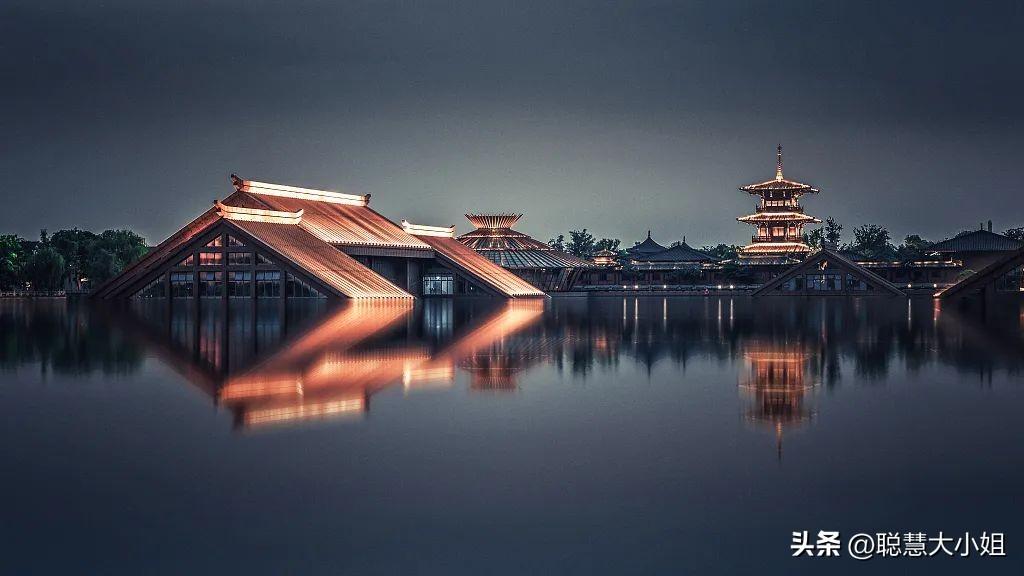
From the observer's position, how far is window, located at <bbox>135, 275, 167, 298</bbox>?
6406cm

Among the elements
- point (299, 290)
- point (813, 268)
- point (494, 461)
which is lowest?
point (494, 461)

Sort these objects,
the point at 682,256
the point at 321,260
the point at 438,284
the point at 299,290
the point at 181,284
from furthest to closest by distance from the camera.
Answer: the point at 682,256 < the point at 438,284 < the point at 181,284 < the point at 321,260 < the point at 299,290

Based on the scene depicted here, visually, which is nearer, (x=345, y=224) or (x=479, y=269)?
(x=345, y=224)

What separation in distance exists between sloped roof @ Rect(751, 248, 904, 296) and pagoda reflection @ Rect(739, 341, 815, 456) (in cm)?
5961

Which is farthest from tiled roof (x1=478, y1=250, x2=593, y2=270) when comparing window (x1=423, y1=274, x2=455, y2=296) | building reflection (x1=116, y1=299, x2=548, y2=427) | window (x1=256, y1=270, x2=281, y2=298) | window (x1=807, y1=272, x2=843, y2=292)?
building reflection (x1=116, y1=299, x2=548, y2=427)

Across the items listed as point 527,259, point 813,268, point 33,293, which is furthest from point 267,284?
point 813,268

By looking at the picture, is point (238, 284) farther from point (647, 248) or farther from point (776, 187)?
point (647, 248)

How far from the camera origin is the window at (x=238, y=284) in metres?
62.0

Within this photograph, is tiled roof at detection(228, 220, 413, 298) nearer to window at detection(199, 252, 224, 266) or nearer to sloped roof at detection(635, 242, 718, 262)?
window at detection(199, 252, 224, 266)

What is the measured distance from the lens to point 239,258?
62.3 m

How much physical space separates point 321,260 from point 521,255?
33724 millimetres

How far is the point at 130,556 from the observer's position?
820 cm

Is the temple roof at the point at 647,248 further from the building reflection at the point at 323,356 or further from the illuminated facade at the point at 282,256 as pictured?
the building reflection at the point at 323,356

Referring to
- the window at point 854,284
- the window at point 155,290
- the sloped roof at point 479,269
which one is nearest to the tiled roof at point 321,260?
the window at point 155,290
